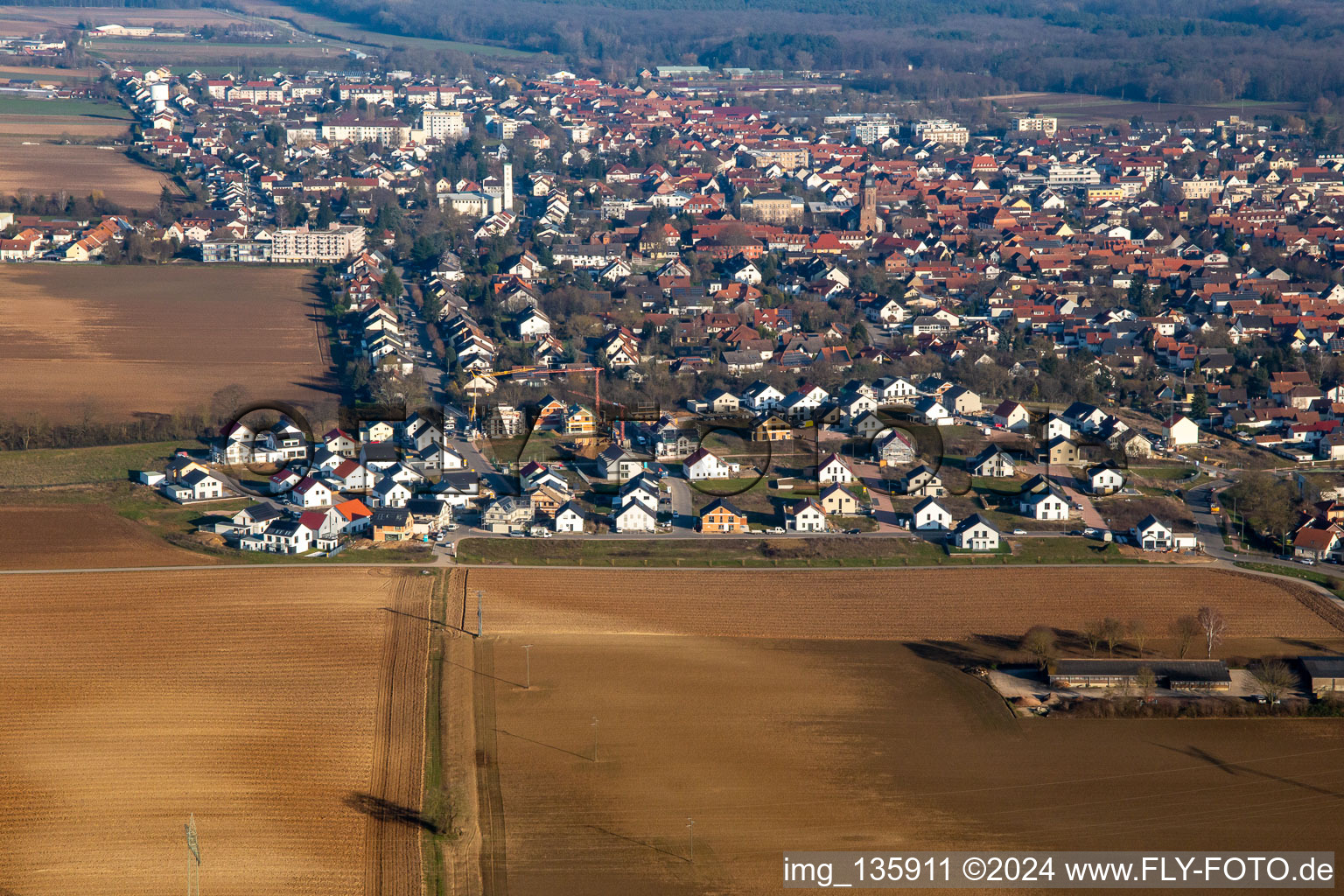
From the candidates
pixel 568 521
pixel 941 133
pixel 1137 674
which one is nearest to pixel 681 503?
pixel 568 521

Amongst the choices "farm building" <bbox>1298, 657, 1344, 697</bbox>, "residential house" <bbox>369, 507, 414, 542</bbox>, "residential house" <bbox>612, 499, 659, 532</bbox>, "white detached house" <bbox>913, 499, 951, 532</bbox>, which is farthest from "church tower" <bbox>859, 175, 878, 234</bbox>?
"farm building" <bbox>1298, 657, 1344, 697</bbox>

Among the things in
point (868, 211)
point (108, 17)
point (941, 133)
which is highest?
point (108, 17)

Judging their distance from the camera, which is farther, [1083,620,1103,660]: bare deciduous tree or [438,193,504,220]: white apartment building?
[438,193,504,220]: white apartment building

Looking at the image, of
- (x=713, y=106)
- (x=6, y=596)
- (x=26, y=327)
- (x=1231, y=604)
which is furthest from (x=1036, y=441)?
(x=713, y=106)

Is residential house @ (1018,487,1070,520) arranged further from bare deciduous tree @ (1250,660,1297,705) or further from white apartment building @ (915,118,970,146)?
white apartment building @ (915,118,970,146)

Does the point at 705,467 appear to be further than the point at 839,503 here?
Yes

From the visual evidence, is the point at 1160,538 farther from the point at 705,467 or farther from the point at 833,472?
the point at 705,467

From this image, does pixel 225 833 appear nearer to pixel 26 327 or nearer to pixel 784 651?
pixel 784 651
